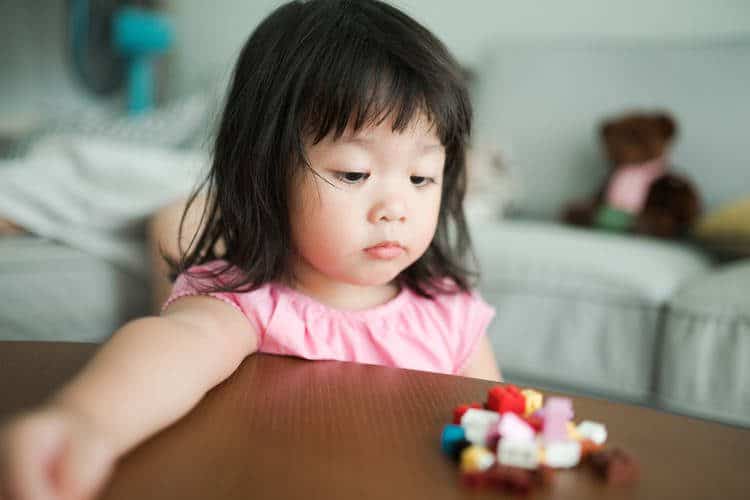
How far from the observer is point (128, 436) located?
1.42ft

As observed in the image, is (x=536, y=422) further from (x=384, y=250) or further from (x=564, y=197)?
(x=564, y=197)

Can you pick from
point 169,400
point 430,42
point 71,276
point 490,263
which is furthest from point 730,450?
point 71,276

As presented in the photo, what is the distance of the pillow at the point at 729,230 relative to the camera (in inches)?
59.3

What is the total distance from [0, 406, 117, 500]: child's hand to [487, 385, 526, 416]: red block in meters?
0.26

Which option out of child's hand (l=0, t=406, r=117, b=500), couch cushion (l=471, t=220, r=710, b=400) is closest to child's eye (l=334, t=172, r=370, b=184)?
child's hand (l=0, t=406, r=117, b=500)

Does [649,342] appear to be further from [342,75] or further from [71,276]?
[71,276]

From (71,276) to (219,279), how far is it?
0.58 meters

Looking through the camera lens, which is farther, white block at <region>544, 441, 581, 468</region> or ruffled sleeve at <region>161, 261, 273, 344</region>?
ruffled sleeve at <region>161, 261, 273, 344</region>

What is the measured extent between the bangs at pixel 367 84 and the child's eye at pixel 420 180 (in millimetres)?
48

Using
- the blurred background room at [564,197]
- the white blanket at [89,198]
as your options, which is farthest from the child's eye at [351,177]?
the white blanket at [89,198]

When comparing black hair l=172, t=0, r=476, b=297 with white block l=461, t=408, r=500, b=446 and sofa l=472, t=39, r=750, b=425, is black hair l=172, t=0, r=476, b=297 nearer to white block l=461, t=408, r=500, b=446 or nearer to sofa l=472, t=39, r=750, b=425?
white block l=461, t=408, r=500, b=446

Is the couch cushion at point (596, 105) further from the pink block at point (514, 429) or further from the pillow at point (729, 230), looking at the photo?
the pink block at point (514, 429)

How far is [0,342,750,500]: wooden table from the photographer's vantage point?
1.33 feet

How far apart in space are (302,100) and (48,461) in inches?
18.5
